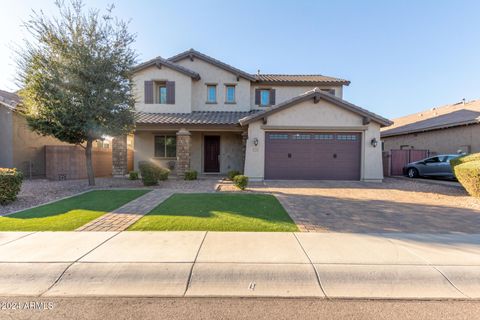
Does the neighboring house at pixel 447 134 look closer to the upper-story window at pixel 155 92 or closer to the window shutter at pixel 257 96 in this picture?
the window shutter at pixel 257 96

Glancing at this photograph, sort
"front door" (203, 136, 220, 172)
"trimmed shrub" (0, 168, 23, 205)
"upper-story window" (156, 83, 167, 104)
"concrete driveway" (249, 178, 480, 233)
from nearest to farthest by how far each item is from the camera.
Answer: "concrete driveway" (249, 178, 480, 233) → "trimmed shrub" (0, 168, 23, 205) → "upper-story window" (156, 83, 167, 104) → "front door" (203, 136, 220, 172)

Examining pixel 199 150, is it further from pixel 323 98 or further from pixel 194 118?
pixel 323 98

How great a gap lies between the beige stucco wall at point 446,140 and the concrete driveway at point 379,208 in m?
7.96

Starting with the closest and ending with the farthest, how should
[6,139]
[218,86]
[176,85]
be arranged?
1. [6,139]
2. [176,85]
3. [218,86]

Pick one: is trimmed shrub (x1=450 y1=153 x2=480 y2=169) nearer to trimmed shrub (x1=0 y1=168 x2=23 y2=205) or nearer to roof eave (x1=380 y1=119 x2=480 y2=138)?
roof eave (x1=380 y1=119 x2=480 y2=138)

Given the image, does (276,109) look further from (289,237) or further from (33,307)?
(33,307)

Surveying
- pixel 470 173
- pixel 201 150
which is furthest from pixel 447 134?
pixel 201 150

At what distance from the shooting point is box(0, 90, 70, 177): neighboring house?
12562 millimetres

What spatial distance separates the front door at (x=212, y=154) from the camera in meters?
16.3

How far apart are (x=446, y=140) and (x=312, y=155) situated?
12666 mm

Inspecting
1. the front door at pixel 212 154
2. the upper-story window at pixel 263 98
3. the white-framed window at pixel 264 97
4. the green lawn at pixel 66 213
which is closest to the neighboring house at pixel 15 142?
the green lawn at pixel 66 213

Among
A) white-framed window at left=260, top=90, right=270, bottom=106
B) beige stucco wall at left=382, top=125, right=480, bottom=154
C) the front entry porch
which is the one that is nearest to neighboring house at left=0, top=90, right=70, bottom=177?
the front entry porch

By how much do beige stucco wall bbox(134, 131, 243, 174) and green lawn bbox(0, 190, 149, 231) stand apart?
7122mm

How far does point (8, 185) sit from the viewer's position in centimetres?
738
